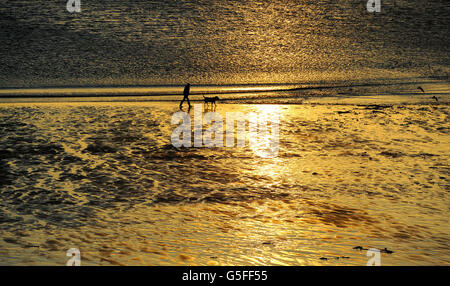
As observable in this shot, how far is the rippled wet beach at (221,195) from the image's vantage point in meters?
5.43

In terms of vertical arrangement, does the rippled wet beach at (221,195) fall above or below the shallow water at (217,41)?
below

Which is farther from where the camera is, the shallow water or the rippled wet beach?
the shallow water

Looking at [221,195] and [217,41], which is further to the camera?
[217,41]

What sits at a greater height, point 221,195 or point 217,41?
point 217,41

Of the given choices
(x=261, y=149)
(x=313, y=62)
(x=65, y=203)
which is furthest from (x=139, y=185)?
(x=313, y=62)

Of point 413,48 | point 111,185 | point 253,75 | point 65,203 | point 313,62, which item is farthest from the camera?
point 413,48

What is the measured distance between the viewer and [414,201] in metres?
7.09

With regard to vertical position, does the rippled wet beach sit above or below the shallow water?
below

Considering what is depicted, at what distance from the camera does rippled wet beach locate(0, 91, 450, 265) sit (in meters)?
5.43

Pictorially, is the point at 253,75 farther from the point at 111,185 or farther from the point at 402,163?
the point at 111,185

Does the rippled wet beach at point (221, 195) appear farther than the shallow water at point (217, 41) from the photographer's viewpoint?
No

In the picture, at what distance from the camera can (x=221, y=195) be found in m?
7.38
